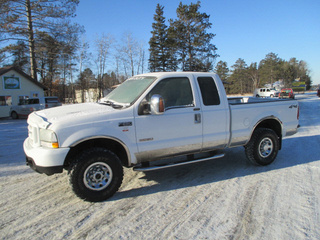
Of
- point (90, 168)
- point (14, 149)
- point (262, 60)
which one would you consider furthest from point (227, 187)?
point (262, 60)

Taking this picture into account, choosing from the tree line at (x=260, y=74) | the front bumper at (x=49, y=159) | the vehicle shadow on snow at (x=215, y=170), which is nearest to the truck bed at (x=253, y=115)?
the vehicle shadow on snow at (x=215, y=170)

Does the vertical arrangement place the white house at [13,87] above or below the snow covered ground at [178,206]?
above

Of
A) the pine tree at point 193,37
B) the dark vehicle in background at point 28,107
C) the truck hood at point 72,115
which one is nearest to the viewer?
the truck hood at point 72,115

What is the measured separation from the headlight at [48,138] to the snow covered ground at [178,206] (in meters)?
0.95

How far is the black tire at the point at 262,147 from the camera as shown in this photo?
5.09 meters

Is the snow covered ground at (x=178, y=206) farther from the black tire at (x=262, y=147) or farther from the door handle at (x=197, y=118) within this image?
the door handle at (x=197, y=118)

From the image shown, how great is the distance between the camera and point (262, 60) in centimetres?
9419

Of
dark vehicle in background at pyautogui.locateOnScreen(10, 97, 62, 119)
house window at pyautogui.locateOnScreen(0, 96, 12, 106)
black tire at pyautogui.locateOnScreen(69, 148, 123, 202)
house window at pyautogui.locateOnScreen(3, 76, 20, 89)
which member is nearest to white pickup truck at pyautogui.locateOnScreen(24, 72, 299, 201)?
black tire at pyautogui.locateOnScreen(69, 148, 123, 202)

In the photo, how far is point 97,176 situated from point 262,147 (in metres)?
3.59

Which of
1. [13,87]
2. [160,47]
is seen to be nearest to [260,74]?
[160,47]

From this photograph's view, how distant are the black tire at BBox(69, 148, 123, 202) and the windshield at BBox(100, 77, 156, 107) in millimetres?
978

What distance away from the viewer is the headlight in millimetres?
3339

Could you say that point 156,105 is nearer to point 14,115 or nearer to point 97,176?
point 97,176

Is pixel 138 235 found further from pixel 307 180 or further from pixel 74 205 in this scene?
pixel 307 180
